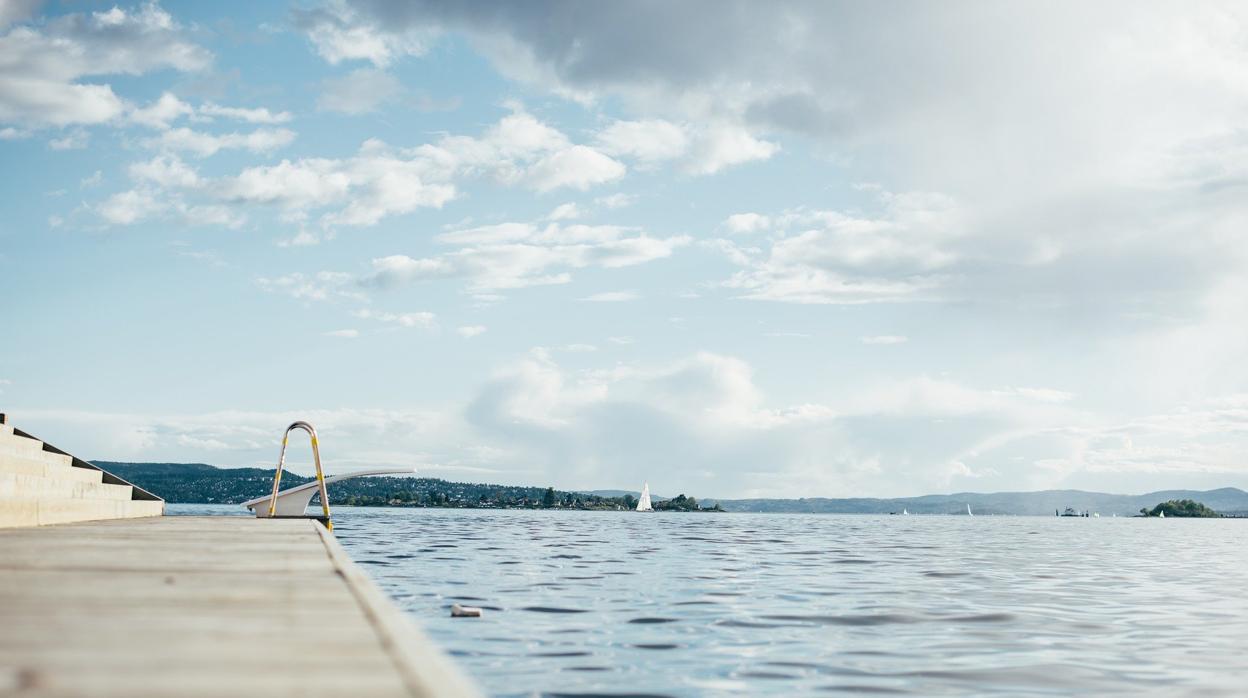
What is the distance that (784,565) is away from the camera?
2602 cm

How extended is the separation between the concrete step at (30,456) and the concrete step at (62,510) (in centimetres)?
74

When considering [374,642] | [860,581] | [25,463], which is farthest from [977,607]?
[25,463]

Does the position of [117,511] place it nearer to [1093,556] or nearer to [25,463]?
[25,463]

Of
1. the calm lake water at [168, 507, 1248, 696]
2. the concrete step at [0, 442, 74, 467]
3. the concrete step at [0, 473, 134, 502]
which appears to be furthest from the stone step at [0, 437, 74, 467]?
the calm lake water at [168, 507, 1248, 696]

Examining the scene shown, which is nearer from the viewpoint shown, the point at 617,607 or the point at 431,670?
the point at 431,670

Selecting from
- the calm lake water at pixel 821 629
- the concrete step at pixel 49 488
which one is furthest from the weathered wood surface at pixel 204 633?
the concrete step at pixel 49 488

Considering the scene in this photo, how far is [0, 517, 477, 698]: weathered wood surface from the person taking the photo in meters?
3.51

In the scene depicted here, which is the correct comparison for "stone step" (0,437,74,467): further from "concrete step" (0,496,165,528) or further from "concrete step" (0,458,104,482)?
"concrete step" (0,496,165,528)

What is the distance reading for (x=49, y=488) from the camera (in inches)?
631

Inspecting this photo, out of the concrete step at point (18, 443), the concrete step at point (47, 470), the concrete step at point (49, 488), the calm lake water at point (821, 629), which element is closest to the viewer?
the calm lake water at point (821, 629)

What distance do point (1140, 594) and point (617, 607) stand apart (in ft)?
38.7

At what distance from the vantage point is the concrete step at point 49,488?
14133 mm

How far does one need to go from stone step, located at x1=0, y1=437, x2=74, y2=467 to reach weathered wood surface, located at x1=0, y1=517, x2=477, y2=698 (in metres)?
7.33

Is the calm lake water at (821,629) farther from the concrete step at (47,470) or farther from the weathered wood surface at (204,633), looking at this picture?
the concrete step at (47,470)
